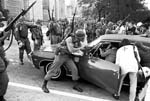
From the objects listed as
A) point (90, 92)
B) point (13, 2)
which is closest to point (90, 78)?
point (90, 92)

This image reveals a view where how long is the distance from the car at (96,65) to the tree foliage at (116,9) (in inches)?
980

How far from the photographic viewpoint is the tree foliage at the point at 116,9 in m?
29.3

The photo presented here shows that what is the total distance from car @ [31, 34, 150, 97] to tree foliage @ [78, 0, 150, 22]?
Result: 24887 mm

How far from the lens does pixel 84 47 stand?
4719 mm

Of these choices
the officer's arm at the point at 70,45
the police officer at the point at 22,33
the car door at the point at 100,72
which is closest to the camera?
the car door at the point at 100,72

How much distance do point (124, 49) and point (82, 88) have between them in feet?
5.37

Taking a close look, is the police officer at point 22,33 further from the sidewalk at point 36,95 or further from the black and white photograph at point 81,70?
the sidewalk at point 36,95

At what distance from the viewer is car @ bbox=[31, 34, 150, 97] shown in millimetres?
4156

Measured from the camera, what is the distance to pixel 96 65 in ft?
14.5

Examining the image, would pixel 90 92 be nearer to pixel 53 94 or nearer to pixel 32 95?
pixel 53 94

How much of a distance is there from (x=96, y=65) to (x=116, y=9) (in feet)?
86.6

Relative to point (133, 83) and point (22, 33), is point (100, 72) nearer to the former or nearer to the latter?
point (133, 83)

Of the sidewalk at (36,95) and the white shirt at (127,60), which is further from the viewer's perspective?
the sidewalk at (36,95)

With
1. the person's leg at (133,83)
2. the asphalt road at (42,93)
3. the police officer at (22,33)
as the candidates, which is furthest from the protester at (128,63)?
the police officer at (22,33)
